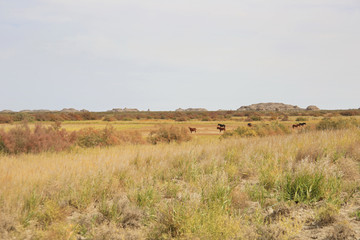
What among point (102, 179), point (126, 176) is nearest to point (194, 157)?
point (126, 176)

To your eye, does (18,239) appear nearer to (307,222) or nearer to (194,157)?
(307,222)

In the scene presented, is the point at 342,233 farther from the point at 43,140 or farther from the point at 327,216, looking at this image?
the point at 43,140

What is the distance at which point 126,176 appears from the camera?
7.84 meters

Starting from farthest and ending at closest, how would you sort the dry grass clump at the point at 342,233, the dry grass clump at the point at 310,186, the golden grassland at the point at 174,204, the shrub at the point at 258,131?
the shrub at the point at 258,131
the dry grass clump at the point at 310,186
the golden grassland at the point at 174,204
the dry grass clump at the point at 342,233

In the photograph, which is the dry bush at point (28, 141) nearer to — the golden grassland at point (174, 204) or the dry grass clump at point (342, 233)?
the golden grassland at point (174, 204)

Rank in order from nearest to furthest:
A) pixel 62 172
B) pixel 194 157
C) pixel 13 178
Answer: pixel 13 178 → pixel 62 172 → pixel 194 157

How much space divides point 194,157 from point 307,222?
4804 mm

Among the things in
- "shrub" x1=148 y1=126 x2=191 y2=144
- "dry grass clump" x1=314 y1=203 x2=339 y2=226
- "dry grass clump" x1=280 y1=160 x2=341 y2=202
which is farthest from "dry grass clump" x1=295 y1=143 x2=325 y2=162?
"shrub" x1=148 y1=126 x2=191 y2=144

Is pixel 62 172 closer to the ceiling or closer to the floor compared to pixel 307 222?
Result: closer to the ceiling

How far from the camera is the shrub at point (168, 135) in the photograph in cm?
1928

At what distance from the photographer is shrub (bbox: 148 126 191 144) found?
19.3 metres

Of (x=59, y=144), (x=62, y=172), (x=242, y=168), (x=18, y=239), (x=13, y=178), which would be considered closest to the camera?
(x=18, y=239)

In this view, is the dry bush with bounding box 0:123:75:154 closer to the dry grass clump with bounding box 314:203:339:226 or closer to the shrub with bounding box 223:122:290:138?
the dry grass clump with bounding box 314:203:339:226

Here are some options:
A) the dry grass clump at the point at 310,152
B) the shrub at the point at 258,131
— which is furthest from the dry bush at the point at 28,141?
the shrub at the point at 258,131
